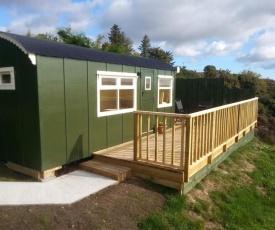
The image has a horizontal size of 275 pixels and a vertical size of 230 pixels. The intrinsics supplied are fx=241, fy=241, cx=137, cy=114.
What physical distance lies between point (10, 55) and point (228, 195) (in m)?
4.68

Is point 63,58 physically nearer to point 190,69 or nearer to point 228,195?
point 228,195

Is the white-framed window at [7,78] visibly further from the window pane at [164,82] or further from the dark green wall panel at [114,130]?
the window pane at [164,82]

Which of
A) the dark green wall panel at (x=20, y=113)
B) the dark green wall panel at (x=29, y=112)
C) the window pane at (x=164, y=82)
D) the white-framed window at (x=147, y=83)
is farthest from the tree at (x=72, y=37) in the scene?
the dark green wall panel at (x=29, y=112)

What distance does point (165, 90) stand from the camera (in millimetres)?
8023

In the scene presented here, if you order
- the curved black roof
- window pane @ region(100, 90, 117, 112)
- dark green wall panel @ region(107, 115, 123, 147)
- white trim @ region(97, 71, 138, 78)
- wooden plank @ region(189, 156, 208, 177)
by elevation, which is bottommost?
wooden plank @ region(189, 156, 208, 177)

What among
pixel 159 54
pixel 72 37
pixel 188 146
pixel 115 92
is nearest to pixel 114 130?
pixel 115 92

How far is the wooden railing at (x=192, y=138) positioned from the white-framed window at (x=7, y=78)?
2304 mm

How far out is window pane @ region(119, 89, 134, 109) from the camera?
584 centimetres

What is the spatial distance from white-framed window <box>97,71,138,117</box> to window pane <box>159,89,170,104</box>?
159cm

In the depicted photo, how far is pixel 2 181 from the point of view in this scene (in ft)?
13.5

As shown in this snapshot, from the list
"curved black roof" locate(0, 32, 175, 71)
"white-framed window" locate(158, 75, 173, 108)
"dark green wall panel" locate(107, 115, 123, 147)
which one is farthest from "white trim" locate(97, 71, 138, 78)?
"white-framed window" locate(158, 75, 173, 108)

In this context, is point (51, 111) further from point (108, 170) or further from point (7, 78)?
point (108, 170)

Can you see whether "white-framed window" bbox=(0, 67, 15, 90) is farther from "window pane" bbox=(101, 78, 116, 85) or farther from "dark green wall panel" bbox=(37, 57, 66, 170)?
"window pane" bbox=(101, 78, 116, 85)

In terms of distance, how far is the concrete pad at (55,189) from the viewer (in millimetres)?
3380
